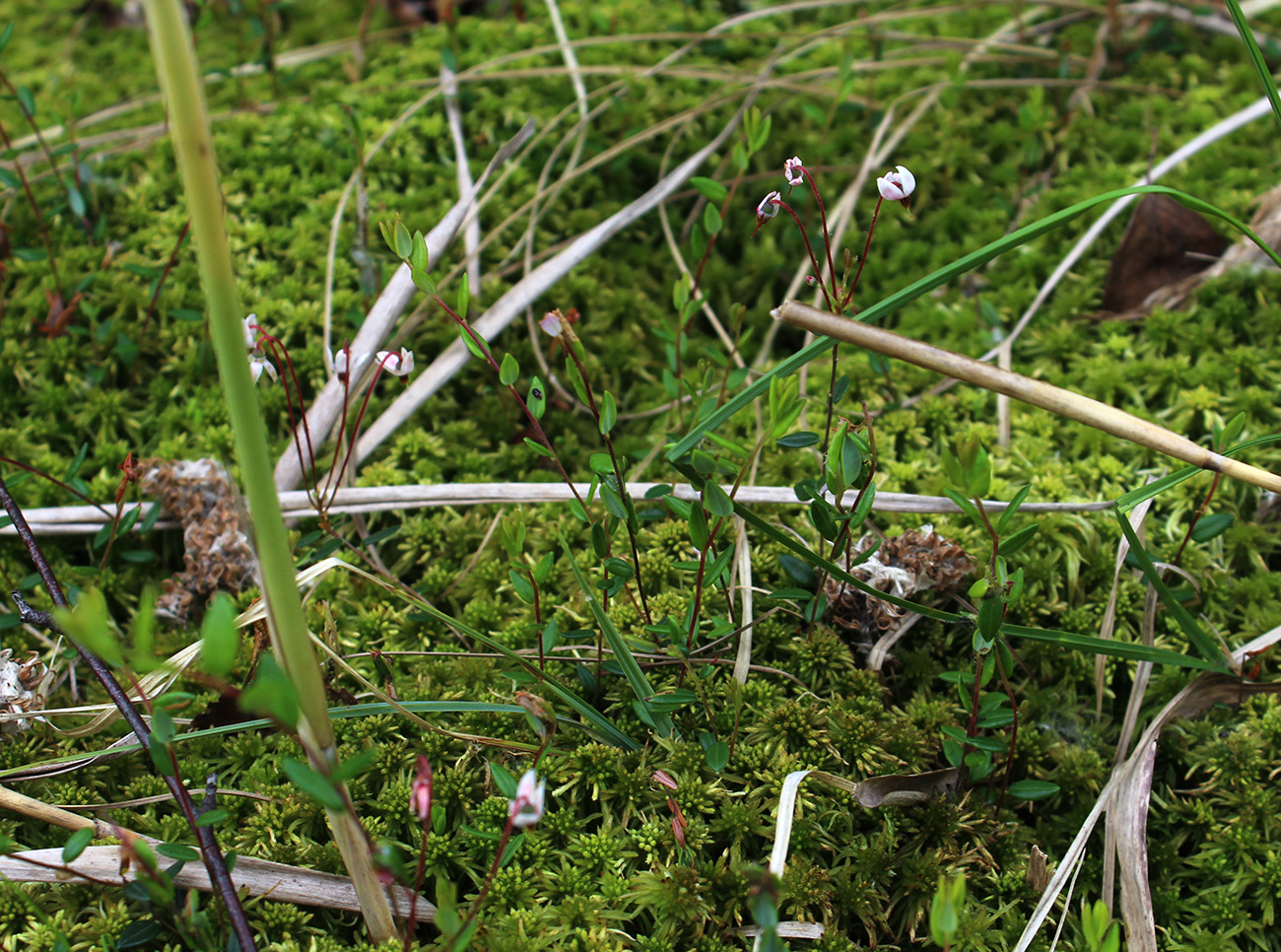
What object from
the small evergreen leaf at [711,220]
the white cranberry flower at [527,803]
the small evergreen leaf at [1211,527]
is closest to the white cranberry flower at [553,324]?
A: the small evergreen leaf at [711,220]

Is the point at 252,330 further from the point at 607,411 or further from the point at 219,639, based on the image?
the point at 219,639

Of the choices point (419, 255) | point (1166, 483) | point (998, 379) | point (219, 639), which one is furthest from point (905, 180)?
point (219, 639)

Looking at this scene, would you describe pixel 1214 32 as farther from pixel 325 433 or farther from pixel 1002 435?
pixel 325 433

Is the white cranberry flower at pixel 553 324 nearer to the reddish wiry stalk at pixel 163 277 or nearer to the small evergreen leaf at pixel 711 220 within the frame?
the small evergreen leaf at pixel 711 220

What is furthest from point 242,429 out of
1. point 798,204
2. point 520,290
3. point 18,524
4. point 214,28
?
point 214,28

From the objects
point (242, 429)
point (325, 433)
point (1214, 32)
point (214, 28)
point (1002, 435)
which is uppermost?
point (214, 28)

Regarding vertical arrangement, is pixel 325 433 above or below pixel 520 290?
below
